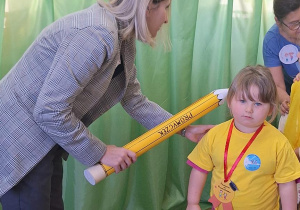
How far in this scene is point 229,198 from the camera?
1.36m

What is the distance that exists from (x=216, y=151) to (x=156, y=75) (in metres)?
0.77

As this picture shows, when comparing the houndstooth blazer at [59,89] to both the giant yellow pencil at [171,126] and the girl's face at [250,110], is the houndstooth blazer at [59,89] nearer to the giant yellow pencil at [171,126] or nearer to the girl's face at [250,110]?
the giant yellow pencil at [171,126]

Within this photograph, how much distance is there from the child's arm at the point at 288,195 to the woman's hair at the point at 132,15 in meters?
0.58

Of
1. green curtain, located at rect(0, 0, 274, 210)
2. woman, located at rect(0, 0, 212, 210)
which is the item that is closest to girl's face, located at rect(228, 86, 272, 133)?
woman, located at rect(0, 0, 212, 210)

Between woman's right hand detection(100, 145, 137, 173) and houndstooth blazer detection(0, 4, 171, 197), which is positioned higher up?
houndstooth blazer detection(0, 4, 171, 197)

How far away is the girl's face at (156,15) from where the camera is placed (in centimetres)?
122

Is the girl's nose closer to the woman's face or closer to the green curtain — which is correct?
the woman's face

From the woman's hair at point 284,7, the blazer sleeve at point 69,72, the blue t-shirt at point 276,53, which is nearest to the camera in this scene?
the blazer sleeve at point 69,72

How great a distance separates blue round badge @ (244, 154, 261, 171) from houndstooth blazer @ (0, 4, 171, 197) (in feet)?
1.33

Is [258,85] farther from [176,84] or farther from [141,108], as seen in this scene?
[176,84]

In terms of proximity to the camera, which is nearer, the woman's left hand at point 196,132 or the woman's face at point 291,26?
the woman's left hand at point 196,132

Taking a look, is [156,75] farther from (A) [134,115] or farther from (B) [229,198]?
(B) [229,198]

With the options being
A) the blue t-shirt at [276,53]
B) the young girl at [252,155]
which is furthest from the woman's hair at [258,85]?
the blue t-shirt at [276,53]

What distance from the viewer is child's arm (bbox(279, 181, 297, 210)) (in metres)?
1.34
